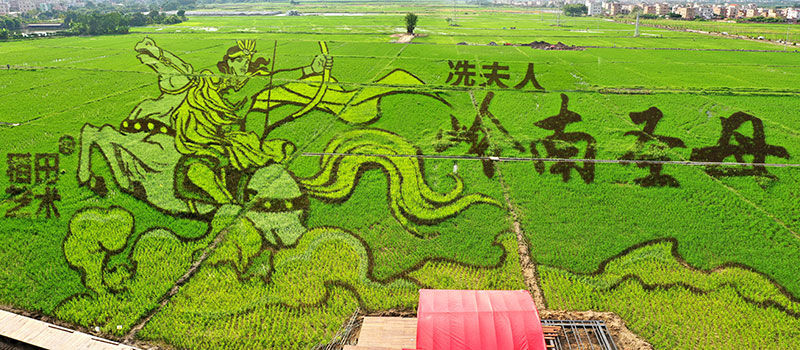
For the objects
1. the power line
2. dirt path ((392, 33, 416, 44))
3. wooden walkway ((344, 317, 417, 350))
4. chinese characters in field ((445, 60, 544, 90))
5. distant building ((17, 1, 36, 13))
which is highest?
distant building ((17, 1, 36, 13))

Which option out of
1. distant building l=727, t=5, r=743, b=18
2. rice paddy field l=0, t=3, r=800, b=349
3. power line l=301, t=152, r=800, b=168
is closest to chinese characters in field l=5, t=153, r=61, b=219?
rice paddy field l=0, t=3, r=800, b=349

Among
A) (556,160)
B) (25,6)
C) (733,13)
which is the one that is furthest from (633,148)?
(25,6)

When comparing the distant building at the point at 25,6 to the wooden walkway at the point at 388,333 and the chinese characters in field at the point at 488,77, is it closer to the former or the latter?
the chinese characters in field at the point at 488,77

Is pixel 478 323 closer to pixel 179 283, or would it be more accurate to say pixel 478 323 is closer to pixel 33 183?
pixel 179 283

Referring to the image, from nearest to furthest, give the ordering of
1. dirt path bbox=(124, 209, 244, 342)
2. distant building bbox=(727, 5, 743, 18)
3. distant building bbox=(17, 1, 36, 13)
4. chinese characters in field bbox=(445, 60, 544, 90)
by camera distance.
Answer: dirt path bbox=(124, 209, 244, 342), chinese characters in field bbox=(445, 60, 544, 90), distant building bbox=(727, 5, 743, 18), distant building bbox=(17, 1, 36, 13)

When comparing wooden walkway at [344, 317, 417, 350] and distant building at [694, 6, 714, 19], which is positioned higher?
distant building at [694, 6, 714, 19]

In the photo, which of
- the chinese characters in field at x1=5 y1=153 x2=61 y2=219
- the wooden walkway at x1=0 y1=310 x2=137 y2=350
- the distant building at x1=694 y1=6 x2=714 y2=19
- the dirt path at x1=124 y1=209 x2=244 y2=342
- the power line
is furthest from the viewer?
the distant building at x1=694 y1=6 x2=714 y2=19

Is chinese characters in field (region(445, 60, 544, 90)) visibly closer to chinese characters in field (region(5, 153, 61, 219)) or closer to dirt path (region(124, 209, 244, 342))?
dirt path (region(124, 209, 244, 342))

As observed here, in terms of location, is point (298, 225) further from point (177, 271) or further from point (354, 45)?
point (354, 45)
